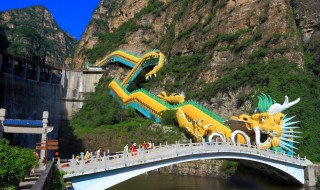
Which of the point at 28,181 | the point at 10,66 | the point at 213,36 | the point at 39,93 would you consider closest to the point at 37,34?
the point at 39,93

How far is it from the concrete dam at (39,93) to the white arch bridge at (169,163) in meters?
18.2

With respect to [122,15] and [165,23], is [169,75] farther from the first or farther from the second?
[122,15]

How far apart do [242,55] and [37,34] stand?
68.3 meters

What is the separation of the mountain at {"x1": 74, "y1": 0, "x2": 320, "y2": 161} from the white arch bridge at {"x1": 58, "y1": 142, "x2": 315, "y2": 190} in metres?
2.65

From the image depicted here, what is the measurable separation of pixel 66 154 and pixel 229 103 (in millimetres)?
18353

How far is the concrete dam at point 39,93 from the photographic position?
35.2 meters

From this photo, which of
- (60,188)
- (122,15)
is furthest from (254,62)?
(122,15)

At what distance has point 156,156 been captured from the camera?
17.0 meters

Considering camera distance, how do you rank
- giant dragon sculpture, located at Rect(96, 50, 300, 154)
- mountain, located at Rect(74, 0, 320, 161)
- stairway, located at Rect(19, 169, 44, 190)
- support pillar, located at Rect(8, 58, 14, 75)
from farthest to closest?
support pillar, located at Rect(8, 58, 14, 75) < mountain, located at Rect(74, 0, 320, 161) < giant dragon sculpture, located at Rect(96, 50, 300, 154) < stairway, located at Rect(19, 169, 44, 190)

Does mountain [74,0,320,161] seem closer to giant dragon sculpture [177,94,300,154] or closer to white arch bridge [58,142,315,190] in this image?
giant dragon sculpture [177,94,300,154]

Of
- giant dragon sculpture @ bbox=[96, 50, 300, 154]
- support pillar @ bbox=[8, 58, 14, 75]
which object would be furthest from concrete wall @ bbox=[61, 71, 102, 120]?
giant dragon sculpture @ bbox=[96, 50, 300, 154]

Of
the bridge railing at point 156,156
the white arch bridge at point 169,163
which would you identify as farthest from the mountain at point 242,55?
the bridge railing at point 156,156

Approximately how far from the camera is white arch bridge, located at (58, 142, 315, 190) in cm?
1452

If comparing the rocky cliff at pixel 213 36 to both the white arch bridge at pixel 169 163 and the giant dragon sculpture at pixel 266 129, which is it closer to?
the giant dragon sculpture at pixel 266 129
